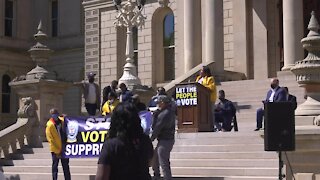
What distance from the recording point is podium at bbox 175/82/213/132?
1770cm

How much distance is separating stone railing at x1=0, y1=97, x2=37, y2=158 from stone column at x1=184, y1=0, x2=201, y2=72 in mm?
9059

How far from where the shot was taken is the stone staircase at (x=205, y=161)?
1367 cm

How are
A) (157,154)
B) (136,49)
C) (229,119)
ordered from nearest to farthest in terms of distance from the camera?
(157,154)
(229,119)
(136,49)

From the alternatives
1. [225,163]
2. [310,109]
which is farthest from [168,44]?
[310,109]

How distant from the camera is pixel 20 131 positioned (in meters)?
18.9

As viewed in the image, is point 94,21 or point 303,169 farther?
point 94,21

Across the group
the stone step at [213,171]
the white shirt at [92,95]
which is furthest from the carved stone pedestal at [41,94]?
the stone step at [213,171]

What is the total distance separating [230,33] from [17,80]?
10654 mm

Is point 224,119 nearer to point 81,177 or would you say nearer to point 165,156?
point 81,177

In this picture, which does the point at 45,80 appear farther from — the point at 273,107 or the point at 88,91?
the point at 273,107

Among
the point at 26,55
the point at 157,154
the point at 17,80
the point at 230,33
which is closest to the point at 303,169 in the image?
the point at 157,154

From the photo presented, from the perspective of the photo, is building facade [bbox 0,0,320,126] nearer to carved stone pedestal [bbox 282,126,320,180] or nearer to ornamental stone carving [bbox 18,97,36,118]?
ornamental stone carving [bbox 18,97,36,118]

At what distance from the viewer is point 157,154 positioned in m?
13.2

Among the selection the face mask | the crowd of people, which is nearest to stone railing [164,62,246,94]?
the crowd of people
